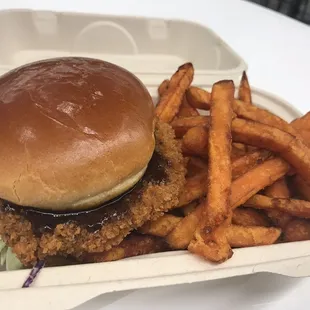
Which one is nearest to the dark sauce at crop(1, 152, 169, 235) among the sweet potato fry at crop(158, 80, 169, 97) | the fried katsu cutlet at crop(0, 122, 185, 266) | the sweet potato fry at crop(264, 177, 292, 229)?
the fried katsu cutlet at crop(0, 122, 185, 266)

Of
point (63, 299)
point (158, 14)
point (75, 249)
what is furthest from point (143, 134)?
point (158, 14)

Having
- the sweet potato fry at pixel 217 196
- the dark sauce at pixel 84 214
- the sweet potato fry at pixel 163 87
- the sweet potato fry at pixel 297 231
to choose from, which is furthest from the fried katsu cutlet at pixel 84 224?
the sweet potato fry at pixel 163 87

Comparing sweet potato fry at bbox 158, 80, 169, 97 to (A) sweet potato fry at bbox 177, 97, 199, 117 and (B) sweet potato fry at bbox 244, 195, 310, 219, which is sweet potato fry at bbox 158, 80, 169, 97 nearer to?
(A) sweet potato fry at bbox 177, 97, 199, 117

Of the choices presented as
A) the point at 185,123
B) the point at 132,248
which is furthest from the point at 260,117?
the point at 132,248

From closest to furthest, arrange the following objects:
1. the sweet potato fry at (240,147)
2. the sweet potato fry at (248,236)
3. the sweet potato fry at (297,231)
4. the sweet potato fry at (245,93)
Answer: the sweet potato fry at (248,236)
the sweet potato fry at (297,231)
the sweet potato fry at (240,147)
the sweet potato fry at (245,93)

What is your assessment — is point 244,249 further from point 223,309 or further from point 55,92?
point 55,92

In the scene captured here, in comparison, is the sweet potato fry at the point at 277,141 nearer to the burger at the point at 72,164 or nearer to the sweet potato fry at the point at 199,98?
the sweet potato fry at the point at 199,98

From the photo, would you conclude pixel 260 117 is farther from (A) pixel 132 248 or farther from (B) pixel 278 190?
(A) pixel 132 248
